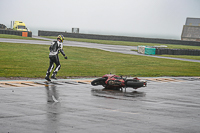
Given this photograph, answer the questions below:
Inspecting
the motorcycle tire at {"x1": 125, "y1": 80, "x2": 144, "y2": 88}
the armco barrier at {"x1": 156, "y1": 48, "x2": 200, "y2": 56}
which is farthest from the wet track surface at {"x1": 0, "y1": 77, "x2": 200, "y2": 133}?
the armco barrier at {"x1": 156, "y1": 48, "x2": 200, "y2": 56}

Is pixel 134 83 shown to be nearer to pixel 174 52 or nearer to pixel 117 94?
pixel 117 94

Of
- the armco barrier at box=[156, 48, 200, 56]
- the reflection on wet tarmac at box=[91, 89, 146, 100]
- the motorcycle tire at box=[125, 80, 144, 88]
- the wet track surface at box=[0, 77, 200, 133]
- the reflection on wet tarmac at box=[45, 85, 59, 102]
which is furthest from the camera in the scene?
the armco barrier at box=[156, 48, 200, 56]

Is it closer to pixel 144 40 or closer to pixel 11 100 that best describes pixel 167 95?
pixel 11 100

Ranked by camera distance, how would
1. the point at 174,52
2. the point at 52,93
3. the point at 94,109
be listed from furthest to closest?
the point at 174,52
the point at 52,93
the point at 94,109

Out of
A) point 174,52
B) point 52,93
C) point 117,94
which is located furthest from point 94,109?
point 174,52

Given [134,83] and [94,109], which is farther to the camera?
[134,83]

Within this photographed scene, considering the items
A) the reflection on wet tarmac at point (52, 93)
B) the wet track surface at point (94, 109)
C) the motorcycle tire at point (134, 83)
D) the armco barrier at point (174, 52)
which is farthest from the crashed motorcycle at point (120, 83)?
the armco barrier at point (174, 52)

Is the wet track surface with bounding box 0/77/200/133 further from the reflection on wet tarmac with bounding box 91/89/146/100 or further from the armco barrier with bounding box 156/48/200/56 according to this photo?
the armco barrier with bounding box 156/48/200/56

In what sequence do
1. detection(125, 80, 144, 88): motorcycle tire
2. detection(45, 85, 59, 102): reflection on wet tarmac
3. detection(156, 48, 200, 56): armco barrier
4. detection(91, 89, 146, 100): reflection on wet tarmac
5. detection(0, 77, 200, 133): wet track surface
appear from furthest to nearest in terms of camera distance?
detection(156, 48, 200, 56): armco barrier < detection(125, 80, 144, 88): motorcycle tire < detection(91, 89, 146, 100): reflection on wet tarmac < detection(45, 85, 59, 102): reflection on wet tarmac < detection(0, 77, 200, 133): wet track surface

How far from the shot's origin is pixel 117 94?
46.0 feet

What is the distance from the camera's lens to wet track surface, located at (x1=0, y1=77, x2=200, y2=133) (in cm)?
830

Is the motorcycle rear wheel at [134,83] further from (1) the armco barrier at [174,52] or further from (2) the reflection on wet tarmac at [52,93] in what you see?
(1) the armco barrier at [174,52]

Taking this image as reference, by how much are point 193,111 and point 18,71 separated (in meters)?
11.8

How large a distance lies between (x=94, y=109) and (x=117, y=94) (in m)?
3.59
